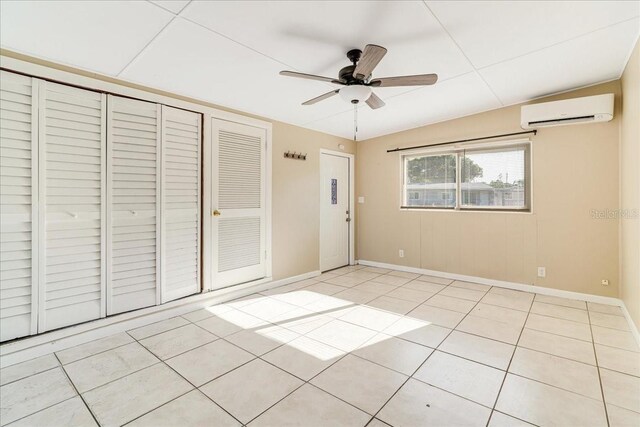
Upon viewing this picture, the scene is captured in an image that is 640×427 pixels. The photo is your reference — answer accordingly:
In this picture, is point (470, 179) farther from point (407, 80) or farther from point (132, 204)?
point (132, 204)

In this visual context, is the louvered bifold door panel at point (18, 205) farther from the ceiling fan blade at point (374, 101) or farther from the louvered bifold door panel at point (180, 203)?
the ceiling fan blade at point (374, 101)

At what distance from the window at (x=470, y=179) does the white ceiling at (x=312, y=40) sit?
1.09m

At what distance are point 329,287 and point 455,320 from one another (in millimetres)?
1802

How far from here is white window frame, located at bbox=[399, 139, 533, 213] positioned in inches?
159

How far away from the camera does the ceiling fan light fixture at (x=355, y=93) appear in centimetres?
254

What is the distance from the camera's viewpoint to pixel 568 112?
3426 millimetres

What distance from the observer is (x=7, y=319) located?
2297 millimetres

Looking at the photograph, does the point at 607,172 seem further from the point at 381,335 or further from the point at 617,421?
the point at 381,335

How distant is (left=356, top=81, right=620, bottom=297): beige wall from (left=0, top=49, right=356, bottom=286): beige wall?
137cm

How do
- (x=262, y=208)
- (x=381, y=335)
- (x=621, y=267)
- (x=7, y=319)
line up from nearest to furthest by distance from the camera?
(x=7, y=319) < (x=381, y=335) < (x=621, y=267) < (x=262, y=208)

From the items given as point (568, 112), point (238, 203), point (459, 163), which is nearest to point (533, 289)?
point (459, 163)

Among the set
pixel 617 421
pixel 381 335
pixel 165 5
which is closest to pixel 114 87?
pixel 165 5

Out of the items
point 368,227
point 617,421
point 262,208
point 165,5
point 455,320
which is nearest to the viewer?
point 617,421

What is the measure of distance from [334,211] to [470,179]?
2.32 metres
